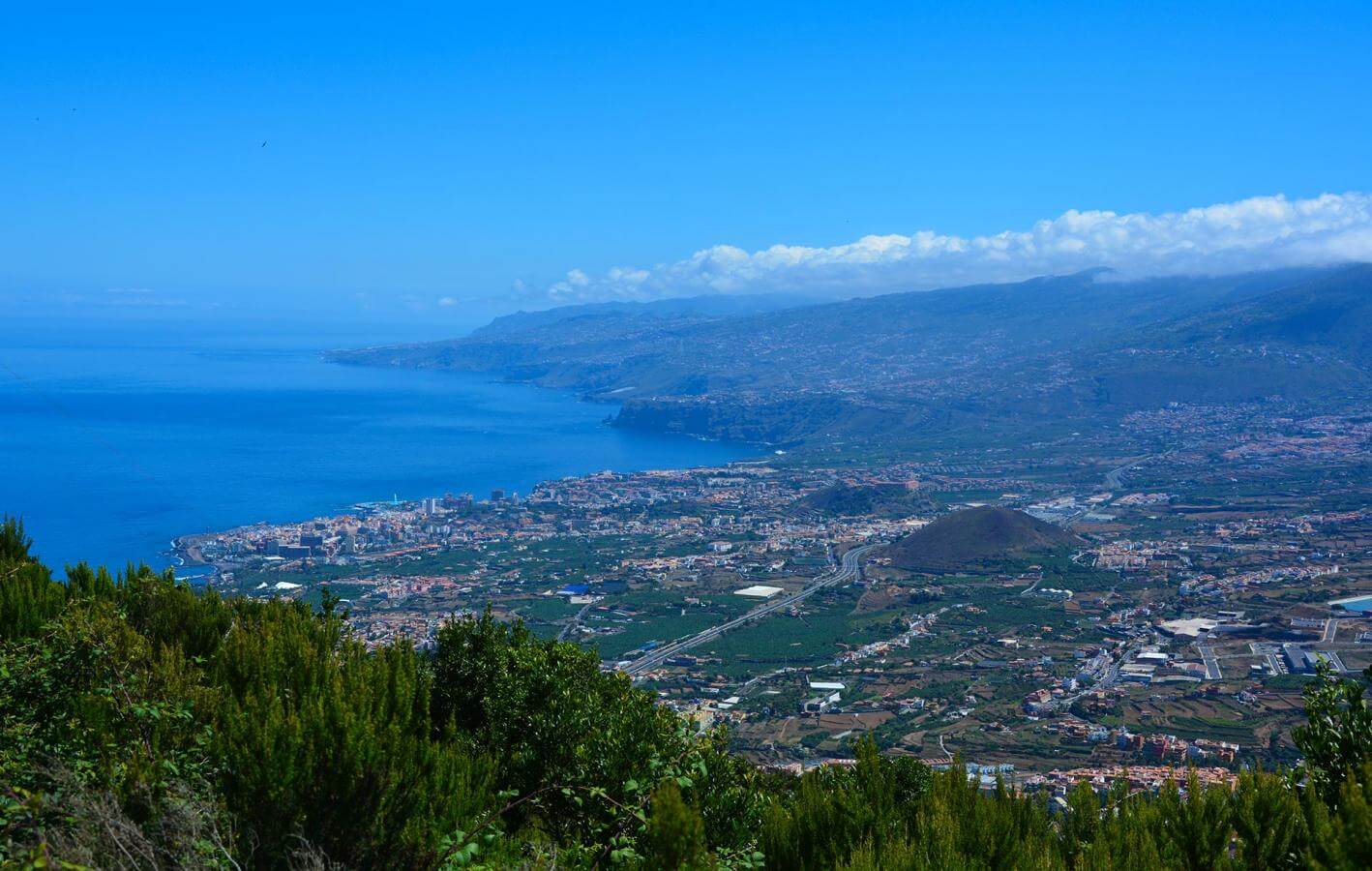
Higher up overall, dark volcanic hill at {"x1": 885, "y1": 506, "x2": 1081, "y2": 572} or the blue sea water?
the blue sea water

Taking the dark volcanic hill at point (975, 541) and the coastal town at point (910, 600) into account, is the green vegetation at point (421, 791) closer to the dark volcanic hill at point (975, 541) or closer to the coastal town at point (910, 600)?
the coastal town at point (910, 600)

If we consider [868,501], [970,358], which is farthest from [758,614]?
[970,358]

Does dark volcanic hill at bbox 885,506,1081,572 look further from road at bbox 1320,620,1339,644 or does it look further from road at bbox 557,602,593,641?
road at bbox 557,602,593,641

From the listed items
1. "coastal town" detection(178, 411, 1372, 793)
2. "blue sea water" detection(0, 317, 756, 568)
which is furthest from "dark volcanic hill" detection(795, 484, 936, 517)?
"blue sea water" detection(0, 317, 756, 568)

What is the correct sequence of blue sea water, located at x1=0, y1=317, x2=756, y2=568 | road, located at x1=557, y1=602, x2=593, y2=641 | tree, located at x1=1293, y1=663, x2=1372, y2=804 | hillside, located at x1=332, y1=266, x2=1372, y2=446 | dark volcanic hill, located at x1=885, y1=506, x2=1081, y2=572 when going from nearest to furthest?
1. tree, located at x1=1293, y1=663, x2=1372, y2=804
2. road, located at x1=557, y1=602, x2=593, y2=641
3. dark volcanic hill, located at x1=885, y1=506, x2=1081, y2=572
4. blue sea water, located at x1=0, y1=317, x2=756, y2=568
5. hillside, located at x1=332, y1=266, x2=1372, y2=446

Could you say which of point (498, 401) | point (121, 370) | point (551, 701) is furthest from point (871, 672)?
point (121, 370)

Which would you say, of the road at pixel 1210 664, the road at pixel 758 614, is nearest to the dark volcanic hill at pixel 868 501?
the road at pixel 758 614

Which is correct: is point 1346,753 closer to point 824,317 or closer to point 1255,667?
point 1255,667

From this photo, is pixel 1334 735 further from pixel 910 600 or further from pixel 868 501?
pixel 868 501

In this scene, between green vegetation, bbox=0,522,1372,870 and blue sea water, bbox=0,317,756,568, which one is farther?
blue sea water, bbox=0,317,756,568
